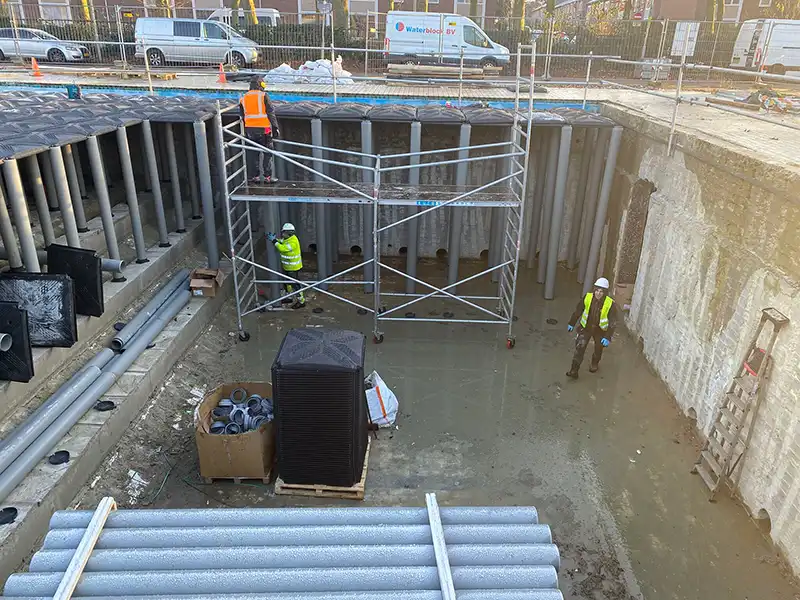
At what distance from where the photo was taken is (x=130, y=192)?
8.84 metres

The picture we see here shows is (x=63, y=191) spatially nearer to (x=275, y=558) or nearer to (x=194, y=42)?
(x=275, y=558)

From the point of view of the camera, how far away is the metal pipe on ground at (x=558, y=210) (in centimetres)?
996

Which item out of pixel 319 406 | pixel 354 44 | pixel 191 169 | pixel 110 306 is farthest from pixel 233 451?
pixel 354 44

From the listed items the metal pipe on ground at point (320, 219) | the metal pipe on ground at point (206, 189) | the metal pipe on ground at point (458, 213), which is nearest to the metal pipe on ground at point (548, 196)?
the metal pipe on ground at point (458, 213)

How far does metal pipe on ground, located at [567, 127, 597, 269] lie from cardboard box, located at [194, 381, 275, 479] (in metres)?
7.62

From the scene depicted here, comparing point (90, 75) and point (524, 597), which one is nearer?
point (524, 597)

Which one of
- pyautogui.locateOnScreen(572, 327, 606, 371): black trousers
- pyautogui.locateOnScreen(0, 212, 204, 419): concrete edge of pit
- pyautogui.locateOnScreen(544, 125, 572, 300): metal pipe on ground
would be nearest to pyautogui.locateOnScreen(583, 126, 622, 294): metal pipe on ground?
pyautogui.locateOnScreen(544, 125, 572, 300): metal pipe on ground

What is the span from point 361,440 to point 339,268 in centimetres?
606

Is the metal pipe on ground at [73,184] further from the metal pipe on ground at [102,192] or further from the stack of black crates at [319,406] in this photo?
the stack of black crates at [319,406]

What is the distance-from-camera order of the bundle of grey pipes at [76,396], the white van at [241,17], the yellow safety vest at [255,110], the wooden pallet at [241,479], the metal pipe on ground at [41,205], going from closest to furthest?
the bundle of grey pipes at [76,396]
the wooden pallet at [241,479]
the metal pipe on ground at [41,205]
the yellow safety vest at [255,110]
the white van at [241,17]

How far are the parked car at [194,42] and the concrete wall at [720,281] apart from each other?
15.7 meters

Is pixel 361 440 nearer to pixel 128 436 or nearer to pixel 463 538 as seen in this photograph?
pixel 128 436

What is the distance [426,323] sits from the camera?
9.77 metres

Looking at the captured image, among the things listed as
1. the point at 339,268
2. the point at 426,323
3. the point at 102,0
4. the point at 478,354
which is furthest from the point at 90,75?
the point at 102,0
